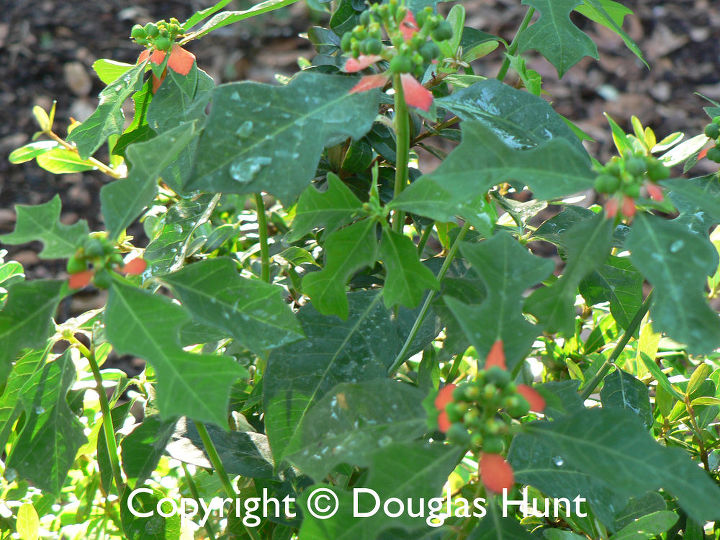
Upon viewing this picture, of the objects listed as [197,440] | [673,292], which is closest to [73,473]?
[197,440]

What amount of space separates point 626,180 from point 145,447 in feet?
1.77

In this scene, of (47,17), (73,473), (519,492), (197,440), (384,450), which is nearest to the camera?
(384,450)

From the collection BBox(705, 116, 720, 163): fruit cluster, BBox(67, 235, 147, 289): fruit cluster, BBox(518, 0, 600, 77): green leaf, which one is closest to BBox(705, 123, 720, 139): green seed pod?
BBox(705, 116, 720, 163): fruit cluster

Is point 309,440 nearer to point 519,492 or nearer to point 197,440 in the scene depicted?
point 197,440

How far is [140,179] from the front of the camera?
0.59 meters

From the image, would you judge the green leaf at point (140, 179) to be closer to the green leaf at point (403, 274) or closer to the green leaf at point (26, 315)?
the green leaf at point (26, 315)

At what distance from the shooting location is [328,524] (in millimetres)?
602

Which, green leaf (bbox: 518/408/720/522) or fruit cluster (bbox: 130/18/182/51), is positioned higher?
fruit cluster (bbox: 130/18/182/51)

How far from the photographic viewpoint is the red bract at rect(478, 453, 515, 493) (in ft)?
1.85

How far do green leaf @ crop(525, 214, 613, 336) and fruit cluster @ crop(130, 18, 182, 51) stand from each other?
457 millimetres

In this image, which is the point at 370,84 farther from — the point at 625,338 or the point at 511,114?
the point at 625,338

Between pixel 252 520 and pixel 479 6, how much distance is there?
108 inches

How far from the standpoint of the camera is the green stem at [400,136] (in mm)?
633

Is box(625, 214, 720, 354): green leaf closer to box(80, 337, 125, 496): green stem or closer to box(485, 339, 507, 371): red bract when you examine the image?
box(485, 339, 507, 371): red bract
